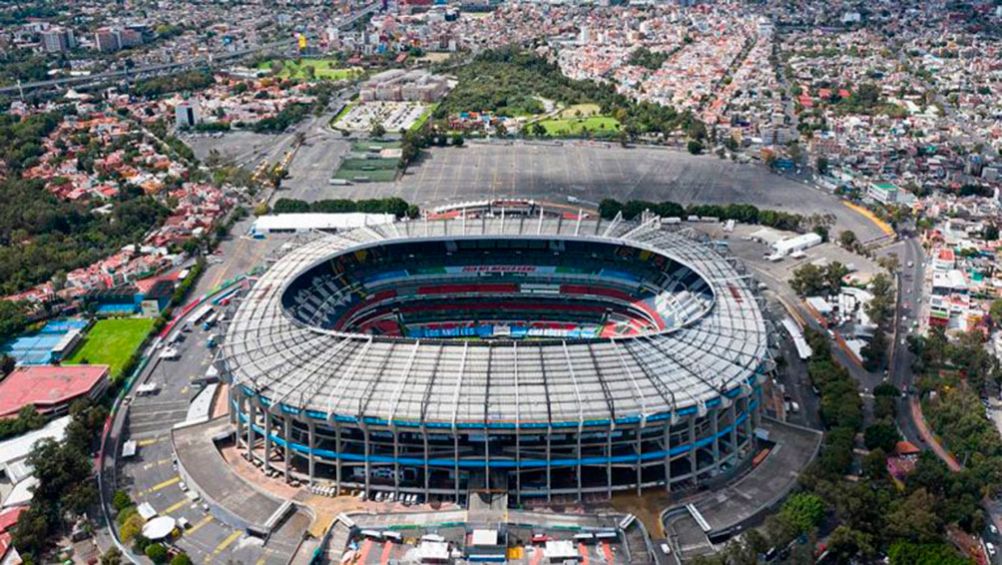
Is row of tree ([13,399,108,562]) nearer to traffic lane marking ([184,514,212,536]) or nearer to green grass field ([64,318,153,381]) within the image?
traffic lane marking ([184,514,212,536])

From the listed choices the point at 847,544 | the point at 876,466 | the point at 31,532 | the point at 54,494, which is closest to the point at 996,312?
the point at 876,466

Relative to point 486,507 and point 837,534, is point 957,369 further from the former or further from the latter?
point 486,507

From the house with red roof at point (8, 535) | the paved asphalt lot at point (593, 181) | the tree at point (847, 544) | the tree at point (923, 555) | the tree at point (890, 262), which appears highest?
the tree at point (923, 555)

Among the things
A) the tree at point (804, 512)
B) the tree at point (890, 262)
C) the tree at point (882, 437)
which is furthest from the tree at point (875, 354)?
the tree at point (804, 512)

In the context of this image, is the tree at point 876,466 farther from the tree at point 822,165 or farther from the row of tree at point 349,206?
the tree at point 822,165

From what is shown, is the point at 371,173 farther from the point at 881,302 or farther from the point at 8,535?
the point at 8,535

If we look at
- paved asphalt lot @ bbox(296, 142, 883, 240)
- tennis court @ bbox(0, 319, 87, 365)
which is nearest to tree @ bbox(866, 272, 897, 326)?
paved asphalt lot @ bbox(296, 142, 883, 240)

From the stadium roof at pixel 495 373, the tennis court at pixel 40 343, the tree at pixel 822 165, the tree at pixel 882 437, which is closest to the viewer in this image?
the stadium roof at pixel 495 373

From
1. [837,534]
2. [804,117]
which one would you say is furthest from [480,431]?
[804,117]
